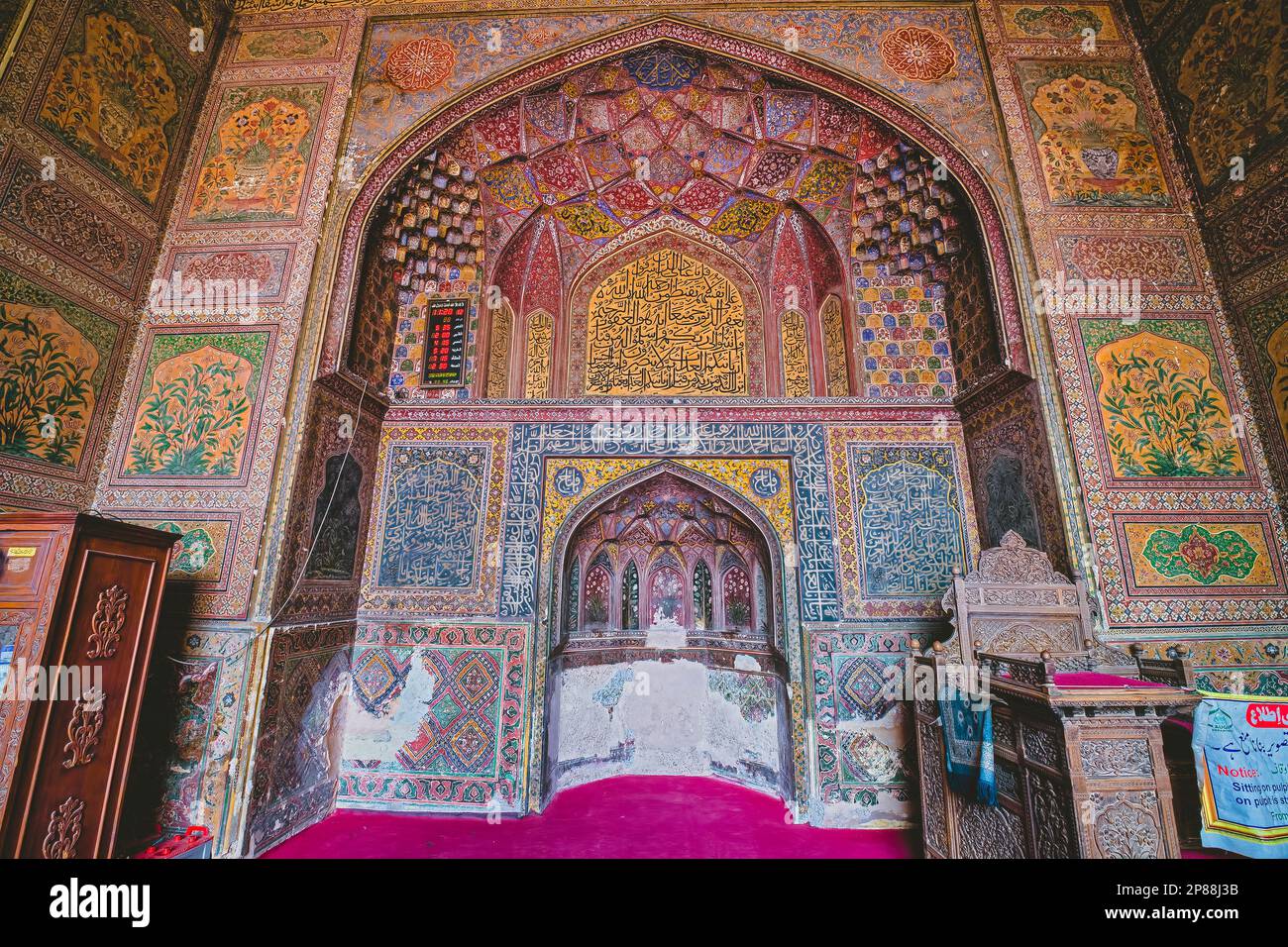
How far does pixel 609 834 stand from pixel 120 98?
7.35 metres

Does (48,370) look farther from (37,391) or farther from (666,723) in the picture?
(666,723)

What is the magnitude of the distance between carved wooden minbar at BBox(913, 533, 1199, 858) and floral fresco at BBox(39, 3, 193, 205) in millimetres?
7553

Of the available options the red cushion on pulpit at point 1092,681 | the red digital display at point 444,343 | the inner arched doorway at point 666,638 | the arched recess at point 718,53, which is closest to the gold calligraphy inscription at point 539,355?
the red digital display at point 444,343

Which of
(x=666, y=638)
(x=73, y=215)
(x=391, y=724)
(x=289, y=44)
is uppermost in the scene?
(x=289, y=44)

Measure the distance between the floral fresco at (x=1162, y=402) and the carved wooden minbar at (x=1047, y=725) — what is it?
119cm

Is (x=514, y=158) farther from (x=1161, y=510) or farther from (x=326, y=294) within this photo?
(x=1161, y=510)

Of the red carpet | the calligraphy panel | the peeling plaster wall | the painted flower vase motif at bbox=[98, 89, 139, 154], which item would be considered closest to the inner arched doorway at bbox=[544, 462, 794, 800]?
the peeling plaster wall

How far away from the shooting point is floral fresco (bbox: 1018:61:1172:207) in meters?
5.04

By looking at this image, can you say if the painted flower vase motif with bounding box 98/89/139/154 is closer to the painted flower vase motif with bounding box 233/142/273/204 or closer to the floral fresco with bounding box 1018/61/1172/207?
the painted flower vase motif with bounding box 233/142/273/204

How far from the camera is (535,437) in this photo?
19.4 ft

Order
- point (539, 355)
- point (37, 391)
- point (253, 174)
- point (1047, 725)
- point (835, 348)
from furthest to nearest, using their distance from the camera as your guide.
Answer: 1. point (539, 355)
2. point (835, 348)
3. point (253, 174)
4. point (37, 391)
5. point (1047, 725)

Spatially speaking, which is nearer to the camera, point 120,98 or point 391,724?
point 120,98

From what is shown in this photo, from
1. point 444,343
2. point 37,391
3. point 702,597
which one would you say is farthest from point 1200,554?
point 37,391

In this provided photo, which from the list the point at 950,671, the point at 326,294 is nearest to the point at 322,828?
the point at 326,294
